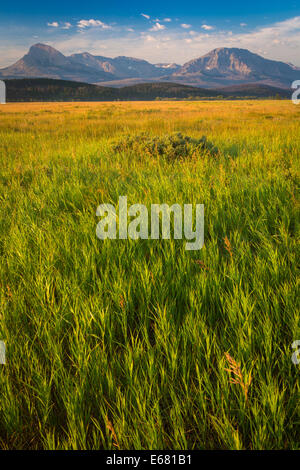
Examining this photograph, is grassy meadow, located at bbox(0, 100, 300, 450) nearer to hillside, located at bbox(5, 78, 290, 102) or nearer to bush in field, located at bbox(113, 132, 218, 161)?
bush in field, located at bbox(113, 132, 218, 161)

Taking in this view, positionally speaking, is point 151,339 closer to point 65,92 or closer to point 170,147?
point 170,147

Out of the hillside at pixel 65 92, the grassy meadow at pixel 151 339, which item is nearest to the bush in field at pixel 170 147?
the grassy meadow at pixel 151 339

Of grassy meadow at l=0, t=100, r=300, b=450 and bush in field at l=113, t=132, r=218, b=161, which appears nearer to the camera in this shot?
grassy meadow at l=0, t=100, r=300, b=450

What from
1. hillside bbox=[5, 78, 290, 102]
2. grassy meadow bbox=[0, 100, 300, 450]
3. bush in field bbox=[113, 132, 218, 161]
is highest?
hillside bbox=[5, 78, 290, 102]

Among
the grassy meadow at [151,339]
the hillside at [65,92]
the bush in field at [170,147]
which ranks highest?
the hillside at [65,92]

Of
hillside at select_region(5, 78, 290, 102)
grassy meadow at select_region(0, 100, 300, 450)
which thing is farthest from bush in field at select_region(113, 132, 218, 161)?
hillside at select_region(5, 78, 290, 102)

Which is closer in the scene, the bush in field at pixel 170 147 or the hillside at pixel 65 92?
the bush in field at pixel 170 147

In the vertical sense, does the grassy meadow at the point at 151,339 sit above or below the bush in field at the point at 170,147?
below

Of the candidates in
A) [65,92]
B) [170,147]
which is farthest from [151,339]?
[65,92]

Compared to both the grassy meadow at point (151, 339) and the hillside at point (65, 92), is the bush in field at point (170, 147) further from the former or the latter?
the hillside at point (65, 92)

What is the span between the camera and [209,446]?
3.66 feet
